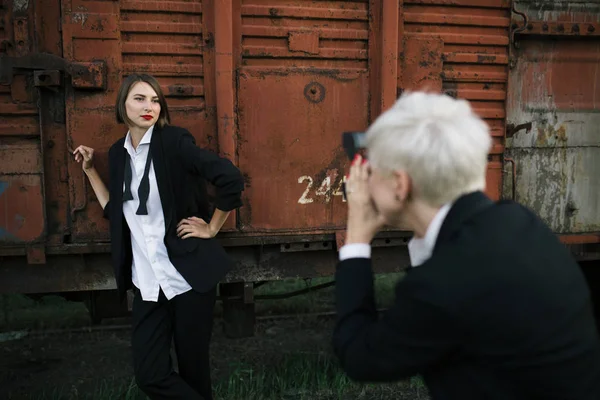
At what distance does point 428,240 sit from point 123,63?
233cm

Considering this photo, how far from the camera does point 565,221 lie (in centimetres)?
377

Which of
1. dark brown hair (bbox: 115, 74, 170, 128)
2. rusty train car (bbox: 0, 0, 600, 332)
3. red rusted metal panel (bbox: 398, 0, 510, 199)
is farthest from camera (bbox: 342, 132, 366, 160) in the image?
red rusted metal panel (bbox: 398, 0, 510, 199)

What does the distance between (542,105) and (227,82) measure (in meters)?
2.14

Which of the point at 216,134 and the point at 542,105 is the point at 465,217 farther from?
the point at 542,105

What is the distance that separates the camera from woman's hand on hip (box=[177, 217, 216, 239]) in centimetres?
252

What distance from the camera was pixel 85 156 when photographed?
2.86 m

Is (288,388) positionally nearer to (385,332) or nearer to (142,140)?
(142,140)

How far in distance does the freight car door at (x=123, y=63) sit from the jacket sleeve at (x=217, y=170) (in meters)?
0.65

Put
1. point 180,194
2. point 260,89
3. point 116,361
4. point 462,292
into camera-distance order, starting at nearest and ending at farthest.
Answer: point 462,292 → point 180,194 → point 260,89 → point 116,361

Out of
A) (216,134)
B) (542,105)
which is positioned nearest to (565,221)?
(542,105)

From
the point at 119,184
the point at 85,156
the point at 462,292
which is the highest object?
the point at 85,156

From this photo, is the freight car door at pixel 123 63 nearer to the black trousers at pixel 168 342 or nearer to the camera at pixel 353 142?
the black trousers at pixel 168 342

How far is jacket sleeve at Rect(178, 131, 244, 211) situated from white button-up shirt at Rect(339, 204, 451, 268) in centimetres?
120

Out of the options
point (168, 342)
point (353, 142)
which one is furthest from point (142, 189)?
point (353, 142)
